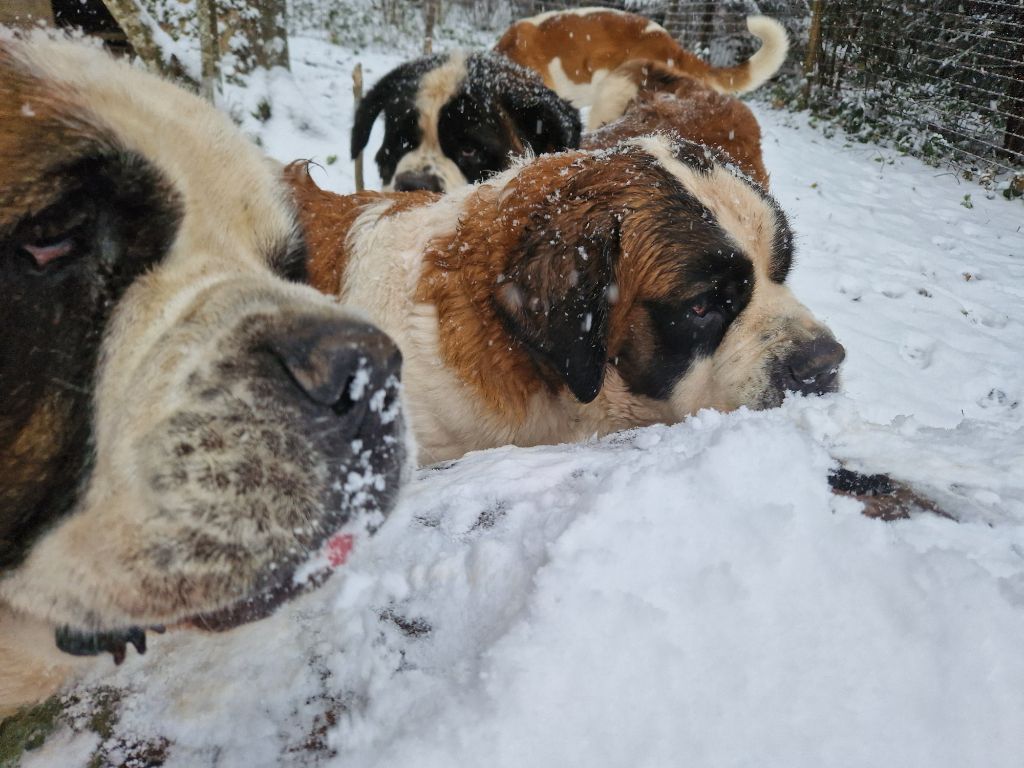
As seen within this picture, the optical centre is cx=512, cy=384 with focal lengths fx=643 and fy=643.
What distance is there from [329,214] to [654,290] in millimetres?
1737

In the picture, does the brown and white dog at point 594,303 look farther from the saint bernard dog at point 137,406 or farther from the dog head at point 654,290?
the saint bernard dog at point 137,406

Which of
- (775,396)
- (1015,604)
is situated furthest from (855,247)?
(1015,604)

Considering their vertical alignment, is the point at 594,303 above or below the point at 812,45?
below

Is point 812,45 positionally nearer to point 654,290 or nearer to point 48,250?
point 654,290

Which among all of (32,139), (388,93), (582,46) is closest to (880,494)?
(32,139)

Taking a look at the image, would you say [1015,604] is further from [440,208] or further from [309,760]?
[440,208]

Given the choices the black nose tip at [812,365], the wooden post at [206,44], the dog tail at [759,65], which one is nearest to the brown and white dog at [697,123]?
the black nose tip at [812,365]

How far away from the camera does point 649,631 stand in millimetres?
1028

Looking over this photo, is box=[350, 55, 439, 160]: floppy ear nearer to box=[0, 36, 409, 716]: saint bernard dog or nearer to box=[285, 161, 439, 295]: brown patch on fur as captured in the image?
box=[285, 161, 439, 295]: brown patch on fur

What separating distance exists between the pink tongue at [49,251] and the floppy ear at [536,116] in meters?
4.02

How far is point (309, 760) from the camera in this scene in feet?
3.33

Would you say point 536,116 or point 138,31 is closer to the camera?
point 536,116

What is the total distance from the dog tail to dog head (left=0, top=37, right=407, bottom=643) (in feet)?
24.1

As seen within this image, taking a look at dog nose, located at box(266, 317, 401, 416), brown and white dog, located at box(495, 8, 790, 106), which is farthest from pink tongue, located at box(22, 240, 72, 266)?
brown and white dog, located at box(495, 8, 790, 106)
